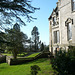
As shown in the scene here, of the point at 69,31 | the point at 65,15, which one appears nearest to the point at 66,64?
the point at 69,31

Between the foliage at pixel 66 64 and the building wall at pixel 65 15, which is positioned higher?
the building wall at pixel 65 15

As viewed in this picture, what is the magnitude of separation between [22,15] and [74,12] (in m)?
9.34

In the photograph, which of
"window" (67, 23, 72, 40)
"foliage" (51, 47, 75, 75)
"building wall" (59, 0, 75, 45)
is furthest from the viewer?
"window" (67, 23, 72, 40)

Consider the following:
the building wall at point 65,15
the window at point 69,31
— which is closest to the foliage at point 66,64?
the building wall at point 65,15

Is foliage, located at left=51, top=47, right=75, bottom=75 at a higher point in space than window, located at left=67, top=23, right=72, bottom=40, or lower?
lower

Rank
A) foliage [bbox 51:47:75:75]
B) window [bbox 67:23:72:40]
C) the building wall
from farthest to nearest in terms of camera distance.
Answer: window [bbox 67:23:72:40] < the building wall < foliage [bbox 51:47:75:75]

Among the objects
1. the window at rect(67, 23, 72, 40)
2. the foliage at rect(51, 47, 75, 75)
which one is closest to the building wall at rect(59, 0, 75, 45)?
the window at rect(67, 23, 72, 40)

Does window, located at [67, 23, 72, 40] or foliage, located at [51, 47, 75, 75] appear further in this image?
window, located at [67, 23, 72, 40]

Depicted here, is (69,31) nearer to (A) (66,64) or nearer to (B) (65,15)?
(B) (65,15)

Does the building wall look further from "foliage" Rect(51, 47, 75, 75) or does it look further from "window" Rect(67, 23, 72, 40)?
"foliage" Rect(51, 47, 75, 75)

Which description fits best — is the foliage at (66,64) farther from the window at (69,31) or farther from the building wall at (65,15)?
the window at (69,31)

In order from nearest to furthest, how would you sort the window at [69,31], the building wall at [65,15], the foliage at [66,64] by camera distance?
1. the foliage at [66,64]
2. the building wall at [65,15]
3. the window at [69,31]

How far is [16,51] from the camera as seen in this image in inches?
876

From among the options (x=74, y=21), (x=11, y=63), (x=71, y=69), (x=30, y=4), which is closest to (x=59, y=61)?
(x=71, y=69)
